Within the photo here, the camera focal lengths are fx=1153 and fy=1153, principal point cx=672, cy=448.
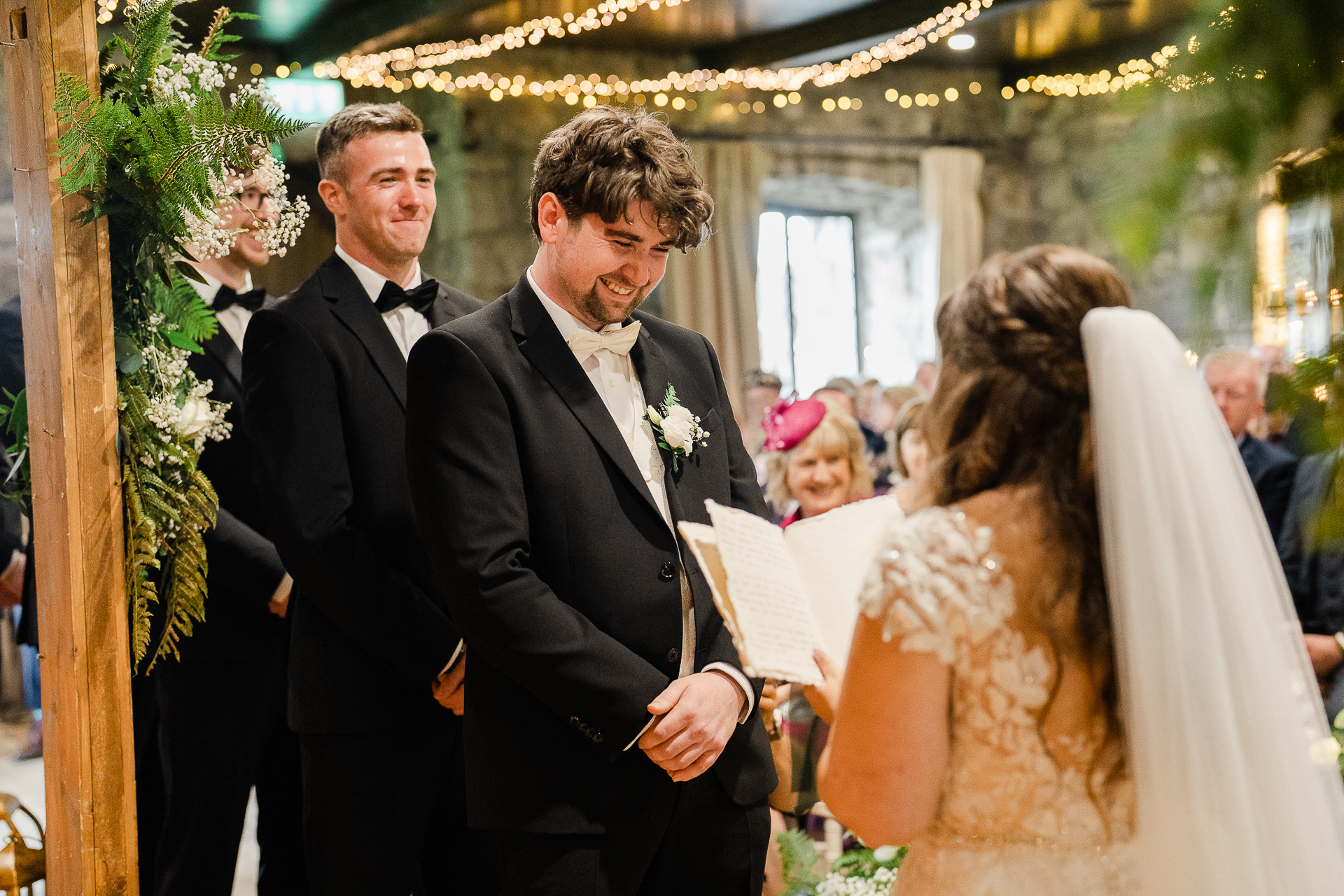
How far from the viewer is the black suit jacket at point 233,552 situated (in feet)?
8.38

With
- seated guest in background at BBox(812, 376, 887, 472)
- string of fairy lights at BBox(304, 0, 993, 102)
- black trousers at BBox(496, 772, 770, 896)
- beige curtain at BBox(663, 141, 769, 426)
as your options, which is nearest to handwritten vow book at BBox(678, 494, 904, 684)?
black trousers at BBox(496, 772, 770, 896)

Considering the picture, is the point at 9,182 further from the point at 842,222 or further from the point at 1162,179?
the point at 842,222

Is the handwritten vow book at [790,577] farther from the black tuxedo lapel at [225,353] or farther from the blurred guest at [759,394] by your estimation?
the blurred guest at [759,394]

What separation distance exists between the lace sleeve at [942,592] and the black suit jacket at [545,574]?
55 cm

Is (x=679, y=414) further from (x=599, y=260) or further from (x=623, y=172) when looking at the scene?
(x=623, y=172)

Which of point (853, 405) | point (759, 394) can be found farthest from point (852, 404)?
point (759, 394)

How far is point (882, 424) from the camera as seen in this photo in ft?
25.5

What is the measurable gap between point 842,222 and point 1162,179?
1003 cm

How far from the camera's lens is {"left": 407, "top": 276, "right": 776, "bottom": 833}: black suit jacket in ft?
5.60

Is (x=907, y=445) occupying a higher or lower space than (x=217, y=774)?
higher

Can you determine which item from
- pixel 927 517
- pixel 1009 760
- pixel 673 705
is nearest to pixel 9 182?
pixel 673 705

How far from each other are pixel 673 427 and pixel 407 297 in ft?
2.44

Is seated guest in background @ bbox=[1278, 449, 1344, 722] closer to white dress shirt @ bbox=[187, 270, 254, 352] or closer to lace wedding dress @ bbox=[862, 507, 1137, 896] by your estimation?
lace wedding dress @ bbox=[862, 507, 1137, 896]

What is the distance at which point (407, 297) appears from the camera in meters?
2.32
